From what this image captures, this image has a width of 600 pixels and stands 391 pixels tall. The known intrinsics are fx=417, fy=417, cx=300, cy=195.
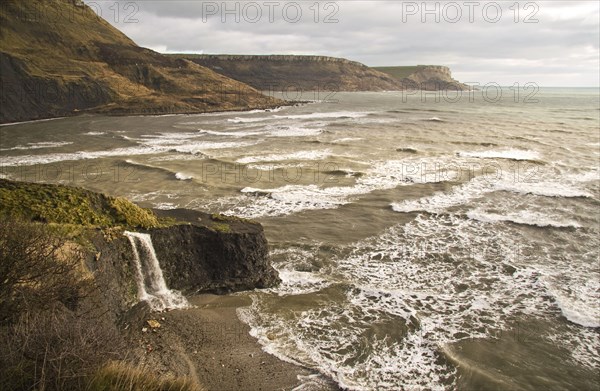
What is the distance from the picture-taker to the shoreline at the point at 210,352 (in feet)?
21.3

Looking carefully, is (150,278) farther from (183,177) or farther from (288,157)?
(288,157)

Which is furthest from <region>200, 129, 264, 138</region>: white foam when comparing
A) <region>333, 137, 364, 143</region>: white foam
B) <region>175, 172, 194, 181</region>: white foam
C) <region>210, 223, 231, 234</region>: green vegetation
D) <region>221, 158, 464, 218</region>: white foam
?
<region>210, 223, 231, 234</region>: green vegetation

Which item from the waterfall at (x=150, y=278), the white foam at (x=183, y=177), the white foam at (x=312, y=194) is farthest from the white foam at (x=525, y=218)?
the white foam at (x=183, y=177)

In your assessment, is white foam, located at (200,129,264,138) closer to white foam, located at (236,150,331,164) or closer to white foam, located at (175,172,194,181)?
white foam, located at (236,150,331,164)

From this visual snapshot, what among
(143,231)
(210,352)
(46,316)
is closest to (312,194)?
(143,231)

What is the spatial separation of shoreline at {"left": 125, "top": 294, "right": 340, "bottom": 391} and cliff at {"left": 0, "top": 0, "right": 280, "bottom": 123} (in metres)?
50.1

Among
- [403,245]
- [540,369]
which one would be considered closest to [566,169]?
[403,245]

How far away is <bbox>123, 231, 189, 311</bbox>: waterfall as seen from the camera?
823 cm

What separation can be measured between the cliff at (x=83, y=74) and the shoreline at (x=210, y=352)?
1974 inches

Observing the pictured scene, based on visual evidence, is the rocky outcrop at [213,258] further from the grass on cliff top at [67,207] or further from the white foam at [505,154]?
the white foam at [505,154]

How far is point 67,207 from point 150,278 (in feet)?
6.85

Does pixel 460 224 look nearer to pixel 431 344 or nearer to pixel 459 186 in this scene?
pixel 459 186

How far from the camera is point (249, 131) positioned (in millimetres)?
39875

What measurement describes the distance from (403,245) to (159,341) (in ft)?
25.6
